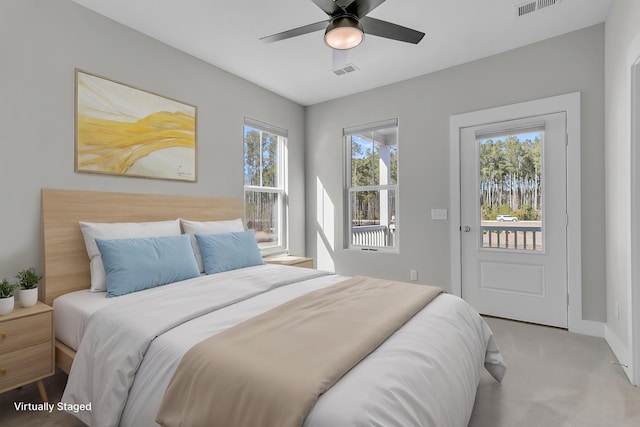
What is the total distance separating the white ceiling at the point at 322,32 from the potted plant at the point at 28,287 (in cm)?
200

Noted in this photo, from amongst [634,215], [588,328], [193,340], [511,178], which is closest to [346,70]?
[511,178]

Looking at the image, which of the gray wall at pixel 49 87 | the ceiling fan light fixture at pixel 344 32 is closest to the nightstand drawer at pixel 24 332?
the gray wall at pixel 49 87

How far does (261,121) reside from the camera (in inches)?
160

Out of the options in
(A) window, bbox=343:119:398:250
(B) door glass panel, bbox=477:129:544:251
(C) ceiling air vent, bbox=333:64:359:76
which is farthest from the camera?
(A) window, bbox=343:119:398:250

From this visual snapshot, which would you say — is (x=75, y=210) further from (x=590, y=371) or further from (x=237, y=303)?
(x=590, y=371)

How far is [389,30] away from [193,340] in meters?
2.12

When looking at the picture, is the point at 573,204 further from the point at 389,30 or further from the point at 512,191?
the point at 389,30

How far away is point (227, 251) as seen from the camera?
2.81 meters

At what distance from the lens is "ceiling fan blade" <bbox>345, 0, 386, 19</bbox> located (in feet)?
6.06

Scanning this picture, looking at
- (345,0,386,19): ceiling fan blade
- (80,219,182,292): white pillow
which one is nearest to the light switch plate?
(345,0,386,19): ceiling fan blade

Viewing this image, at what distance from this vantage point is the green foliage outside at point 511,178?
3.17 metres

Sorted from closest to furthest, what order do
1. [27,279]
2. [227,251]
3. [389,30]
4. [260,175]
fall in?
[27,279] < [389,30] < [227,251] < [260,175]

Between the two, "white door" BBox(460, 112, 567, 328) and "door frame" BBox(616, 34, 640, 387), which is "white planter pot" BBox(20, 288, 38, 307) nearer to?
"white door" BBox(460, 112, 567, 328)

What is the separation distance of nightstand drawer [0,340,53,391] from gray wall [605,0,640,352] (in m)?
3.64
